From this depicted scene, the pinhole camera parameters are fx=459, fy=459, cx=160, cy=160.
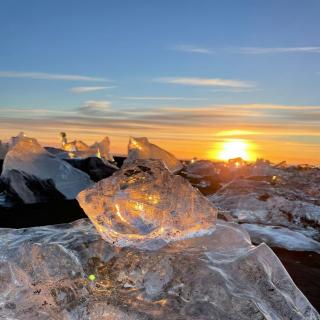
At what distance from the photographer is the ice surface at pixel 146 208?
279cm

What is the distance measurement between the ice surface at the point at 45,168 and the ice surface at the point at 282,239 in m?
4.21

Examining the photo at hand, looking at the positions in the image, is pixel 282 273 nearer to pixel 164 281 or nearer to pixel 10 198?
pixel 164 281

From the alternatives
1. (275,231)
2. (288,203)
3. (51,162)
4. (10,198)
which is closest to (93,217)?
(275,231)

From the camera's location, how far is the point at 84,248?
271cm

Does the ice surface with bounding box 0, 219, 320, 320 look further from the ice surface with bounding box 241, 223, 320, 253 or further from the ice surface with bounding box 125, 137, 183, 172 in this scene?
the ice surface with bounding box 125, 137, 183, 172

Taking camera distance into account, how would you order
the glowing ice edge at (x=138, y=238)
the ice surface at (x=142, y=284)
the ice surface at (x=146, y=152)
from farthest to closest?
the ice surface at (x=146, y=152), the glowing ice edge at (x=138, y=238), the ice surface at (x=142, y=284)

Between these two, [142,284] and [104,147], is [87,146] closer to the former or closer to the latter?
[104,147]

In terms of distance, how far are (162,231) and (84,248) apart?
0.48 m

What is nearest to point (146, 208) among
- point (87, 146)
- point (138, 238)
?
point (138, 238)

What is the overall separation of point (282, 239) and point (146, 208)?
2.78 m

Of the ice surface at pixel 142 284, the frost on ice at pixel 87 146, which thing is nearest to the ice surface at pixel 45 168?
the frost on ice at pixel 87 146

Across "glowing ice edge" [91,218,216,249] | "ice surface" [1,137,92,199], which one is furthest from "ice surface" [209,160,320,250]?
"ice surface" [1,137,92,199]

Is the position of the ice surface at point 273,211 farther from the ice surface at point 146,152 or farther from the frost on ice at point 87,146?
the frost on ice at point 87,146

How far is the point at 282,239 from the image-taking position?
5168 millimetres
